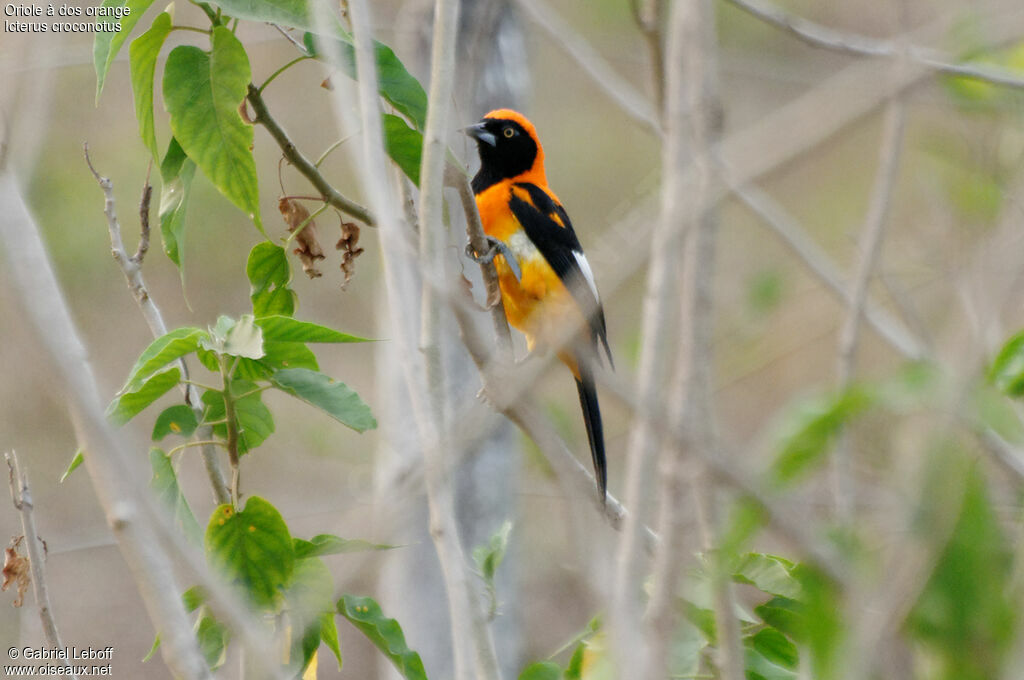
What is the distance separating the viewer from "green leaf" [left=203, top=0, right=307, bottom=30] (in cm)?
161

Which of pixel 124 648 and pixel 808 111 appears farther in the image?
pixel 124 648

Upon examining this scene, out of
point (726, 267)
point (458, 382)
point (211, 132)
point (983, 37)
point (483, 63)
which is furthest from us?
point (726, 267)

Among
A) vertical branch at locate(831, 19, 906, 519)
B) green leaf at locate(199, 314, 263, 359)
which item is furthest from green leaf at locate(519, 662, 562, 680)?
green leaf at locate(199, 314, 263, 359)

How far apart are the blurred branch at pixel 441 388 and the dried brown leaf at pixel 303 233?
0.77 metres

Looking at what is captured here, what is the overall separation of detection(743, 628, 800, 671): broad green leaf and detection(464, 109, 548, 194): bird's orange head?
2.94m

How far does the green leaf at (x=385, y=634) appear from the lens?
5.68 feet

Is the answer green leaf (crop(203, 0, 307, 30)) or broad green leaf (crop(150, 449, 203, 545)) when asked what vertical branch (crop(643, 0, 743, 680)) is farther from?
broad green leaf (crop(150, 449, 203, 545))

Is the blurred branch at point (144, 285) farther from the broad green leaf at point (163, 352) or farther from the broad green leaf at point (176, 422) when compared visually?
the broad green leaf at point (163, 352)

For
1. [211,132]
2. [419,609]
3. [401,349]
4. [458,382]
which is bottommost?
[419,609]

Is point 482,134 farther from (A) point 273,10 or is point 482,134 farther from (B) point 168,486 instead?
(B) point 168,486

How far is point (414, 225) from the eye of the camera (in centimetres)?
186

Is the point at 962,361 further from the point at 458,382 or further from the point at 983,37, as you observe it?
the point at 458,382

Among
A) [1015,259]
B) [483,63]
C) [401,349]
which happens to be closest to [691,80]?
[1015,259]

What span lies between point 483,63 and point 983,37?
2.88 metres
